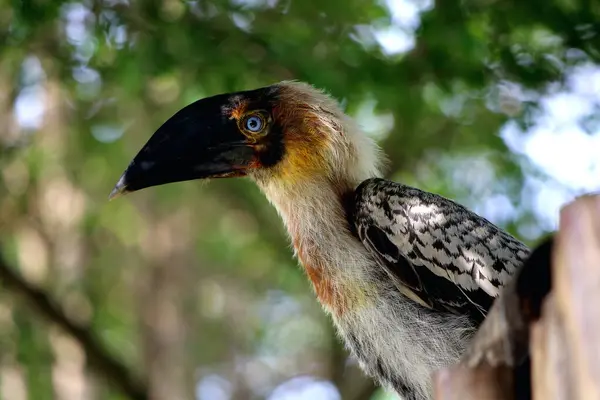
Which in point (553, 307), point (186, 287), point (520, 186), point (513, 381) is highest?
point (553, 307)

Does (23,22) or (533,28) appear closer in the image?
(23,22)

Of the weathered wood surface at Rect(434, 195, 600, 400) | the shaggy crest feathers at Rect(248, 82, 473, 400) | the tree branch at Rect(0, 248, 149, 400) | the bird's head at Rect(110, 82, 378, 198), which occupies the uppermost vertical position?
the weathered wood surface at Rect(434, 195, 600, 400)

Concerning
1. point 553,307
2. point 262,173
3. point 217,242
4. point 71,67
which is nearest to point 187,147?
point 262,173

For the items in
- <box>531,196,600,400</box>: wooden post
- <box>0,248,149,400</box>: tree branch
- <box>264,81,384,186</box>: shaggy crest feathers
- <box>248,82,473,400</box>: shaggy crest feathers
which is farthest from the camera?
<box>0,248,149,400</box>: tree branch

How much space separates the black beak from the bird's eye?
0.07 metres

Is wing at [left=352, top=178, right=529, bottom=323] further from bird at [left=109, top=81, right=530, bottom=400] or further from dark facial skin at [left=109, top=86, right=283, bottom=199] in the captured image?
dark facial skin at [left=109, top=86, right=283, bottom=199]

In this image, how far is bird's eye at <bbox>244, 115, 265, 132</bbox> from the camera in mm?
4938

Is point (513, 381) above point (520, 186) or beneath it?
above

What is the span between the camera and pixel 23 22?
5.49 metres

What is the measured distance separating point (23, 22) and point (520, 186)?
4636 millimetres

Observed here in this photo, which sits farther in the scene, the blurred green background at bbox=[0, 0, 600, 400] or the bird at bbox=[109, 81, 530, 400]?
the blurred green background at bbox=[0, 0, 600, 400]

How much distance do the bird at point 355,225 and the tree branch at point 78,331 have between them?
3.30m

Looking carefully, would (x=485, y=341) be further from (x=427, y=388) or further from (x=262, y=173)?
(x=262, y=173)

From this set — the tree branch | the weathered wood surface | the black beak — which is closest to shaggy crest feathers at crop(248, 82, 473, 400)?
the black beak
